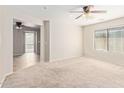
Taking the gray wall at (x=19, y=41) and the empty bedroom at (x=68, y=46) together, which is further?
the gray wall at (x=19, y=41)

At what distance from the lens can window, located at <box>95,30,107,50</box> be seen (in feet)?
24.9

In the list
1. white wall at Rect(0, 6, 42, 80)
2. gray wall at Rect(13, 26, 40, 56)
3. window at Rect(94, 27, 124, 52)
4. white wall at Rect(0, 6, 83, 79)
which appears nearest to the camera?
white wall at Rect(0, 6, 42, 80)

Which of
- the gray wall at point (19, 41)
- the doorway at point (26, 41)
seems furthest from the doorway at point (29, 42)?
the gray wall at point (19, 41)

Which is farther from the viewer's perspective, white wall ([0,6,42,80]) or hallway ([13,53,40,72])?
hallway ([13,53,40,72])

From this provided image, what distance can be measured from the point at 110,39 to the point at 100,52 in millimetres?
985

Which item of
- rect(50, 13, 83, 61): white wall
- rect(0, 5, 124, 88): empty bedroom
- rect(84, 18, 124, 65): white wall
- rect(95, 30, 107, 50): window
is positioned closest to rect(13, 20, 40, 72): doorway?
rect(0, 5, 124, 88): empty bedroom

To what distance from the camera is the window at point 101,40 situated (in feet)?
24.9

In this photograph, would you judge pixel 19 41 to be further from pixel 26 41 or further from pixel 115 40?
pixel 115 40

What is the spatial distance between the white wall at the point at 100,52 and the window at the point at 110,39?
0.71 ft

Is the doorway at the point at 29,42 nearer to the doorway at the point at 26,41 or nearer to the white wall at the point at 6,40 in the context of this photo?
the doorway at the point at 26,41

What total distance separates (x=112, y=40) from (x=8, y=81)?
4.95 meters

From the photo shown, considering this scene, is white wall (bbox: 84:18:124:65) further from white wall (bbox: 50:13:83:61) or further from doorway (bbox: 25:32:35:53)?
doorway (bbox: 25:32:35:53)

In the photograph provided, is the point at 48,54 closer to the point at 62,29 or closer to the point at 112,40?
the point at 62,29
